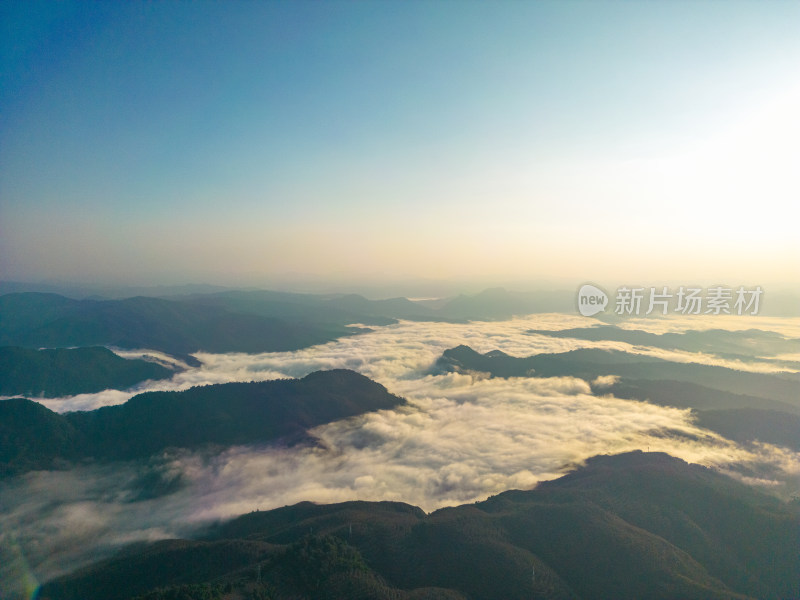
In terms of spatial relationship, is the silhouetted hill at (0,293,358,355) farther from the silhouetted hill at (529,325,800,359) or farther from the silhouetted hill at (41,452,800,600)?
the silhouetted hill at (529,325,800,359)

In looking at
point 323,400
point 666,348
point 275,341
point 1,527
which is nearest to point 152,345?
point 275,341

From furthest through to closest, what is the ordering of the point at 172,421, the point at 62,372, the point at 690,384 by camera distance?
the point at 62,372
the point at 690,384
the point at 172,421

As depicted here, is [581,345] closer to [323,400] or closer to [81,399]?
[323,400]

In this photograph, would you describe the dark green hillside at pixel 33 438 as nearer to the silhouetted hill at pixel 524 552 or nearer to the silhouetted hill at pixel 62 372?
the silhouetted hill at pixel 524 552

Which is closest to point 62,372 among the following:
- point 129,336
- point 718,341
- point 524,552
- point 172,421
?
point 172,421

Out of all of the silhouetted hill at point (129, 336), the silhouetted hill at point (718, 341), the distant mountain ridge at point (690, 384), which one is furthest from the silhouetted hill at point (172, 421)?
the silhouetted hill at point (718, 341)

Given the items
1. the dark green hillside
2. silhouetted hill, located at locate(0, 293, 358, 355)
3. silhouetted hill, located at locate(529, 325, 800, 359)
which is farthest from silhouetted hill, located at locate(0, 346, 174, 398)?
silhouetted hill, located at locate(529, 325, 800, 359)

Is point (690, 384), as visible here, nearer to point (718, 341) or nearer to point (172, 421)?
point (718, 341)
